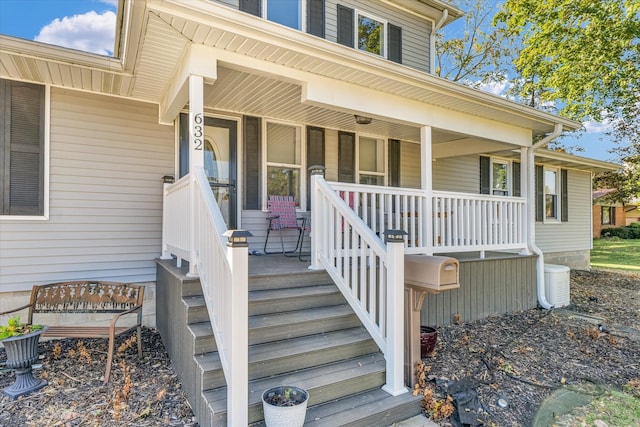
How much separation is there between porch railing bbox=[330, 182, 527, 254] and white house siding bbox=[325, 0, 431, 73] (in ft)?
11.8

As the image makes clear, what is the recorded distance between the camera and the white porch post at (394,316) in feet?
9.31

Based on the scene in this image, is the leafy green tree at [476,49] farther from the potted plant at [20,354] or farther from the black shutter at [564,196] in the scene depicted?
the potted plant at [20,354]

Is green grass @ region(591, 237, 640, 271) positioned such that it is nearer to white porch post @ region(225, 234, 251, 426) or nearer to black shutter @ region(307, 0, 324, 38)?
black shutter @ region(307, 0, 324, 38)

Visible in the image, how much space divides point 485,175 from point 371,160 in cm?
378

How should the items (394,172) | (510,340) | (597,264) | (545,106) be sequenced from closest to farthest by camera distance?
(510,340), (394,172), (597,264), (545,106)

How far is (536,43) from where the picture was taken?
42.3 ft

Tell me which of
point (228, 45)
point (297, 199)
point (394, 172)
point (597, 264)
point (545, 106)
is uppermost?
point (545, 106)

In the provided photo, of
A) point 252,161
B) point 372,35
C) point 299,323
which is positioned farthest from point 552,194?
point 299,323

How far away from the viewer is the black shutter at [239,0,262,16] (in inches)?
223

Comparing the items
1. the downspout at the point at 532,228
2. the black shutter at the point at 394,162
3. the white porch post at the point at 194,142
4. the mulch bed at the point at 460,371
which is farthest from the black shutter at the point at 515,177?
the white porch post at the point at 194,142

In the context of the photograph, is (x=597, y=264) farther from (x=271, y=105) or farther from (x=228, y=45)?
(x=228, y=45)

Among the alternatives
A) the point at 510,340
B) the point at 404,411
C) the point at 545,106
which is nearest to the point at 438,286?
the point at 404,411

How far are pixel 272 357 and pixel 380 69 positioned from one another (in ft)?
10.7

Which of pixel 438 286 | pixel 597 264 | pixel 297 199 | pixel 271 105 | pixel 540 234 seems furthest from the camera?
pixel 597 264
